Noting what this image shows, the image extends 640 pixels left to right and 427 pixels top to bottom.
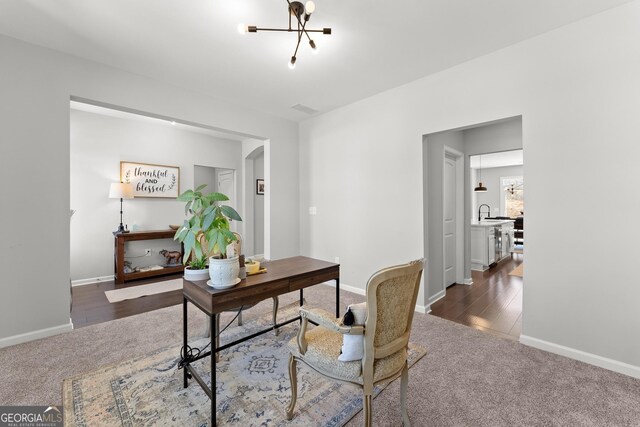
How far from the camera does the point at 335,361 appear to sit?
1.43 m

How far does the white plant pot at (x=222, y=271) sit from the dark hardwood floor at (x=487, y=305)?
2648 mm

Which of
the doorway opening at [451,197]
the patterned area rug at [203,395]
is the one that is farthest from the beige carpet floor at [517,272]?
the patterned area rug at [203,395]

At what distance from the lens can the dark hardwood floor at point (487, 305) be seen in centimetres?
295

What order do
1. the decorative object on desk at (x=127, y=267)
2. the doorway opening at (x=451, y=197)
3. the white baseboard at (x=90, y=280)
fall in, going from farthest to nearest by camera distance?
1. the decorative object on desk at (x=127, y=267)
2. the white baseboard at (x=90, y=280)
3. the doorway opening at (x=451, y=197)

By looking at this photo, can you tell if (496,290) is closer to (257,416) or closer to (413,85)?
(413,85)

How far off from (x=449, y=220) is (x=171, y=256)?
5.01 metres

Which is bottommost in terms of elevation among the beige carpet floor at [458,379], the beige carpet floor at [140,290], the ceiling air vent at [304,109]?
the beige carpet floor at [458,379]

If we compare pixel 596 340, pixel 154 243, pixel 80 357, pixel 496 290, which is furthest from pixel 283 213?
pixel 596 340

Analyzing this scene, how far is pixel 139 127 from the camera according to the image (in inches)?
196

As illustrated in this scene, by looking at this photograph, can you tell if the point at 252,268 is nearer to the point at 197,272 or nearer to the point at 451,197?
the point at 197,272

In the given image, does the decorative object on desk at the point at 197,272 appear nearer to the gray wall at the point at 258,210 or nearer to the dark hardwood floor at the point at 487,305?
the dark hardwood floor at the point at 487,305

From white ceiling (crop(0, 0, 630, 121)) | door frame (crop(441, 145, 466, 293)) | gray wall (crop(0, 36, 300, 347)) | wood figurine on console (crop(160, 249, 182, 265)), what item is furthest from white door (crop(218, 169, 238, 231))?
door frame (crop(441, 145, 466, 293))

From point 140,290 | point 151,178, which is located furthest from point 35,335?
point 151,178

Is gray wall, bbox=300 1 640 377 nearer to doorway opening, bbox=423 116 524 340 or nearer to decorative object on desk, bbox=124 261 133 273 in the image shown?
doorway opening, bbox=423 116 524 340
